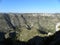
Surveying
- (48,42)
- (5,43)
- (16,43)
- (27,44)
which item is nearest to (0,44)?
(5,43)

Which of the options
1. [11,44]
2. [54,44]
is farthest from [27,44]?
[54,44]

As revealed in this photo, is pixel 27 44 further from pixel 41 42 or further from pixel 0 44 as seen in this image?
pixel 0 44

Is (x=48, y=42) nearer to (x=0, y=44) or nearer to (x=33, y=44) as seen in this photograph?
(x=33, y=44)

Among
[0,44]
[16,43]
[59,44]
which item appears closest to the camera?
[59,44]

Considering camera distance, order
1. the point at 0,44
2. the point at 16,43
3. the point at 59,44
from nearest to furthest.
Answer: the point at 59,44 < the point at 0,44 < the point at 16,43

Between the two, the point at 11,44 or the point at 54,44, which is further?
the point at 11,44

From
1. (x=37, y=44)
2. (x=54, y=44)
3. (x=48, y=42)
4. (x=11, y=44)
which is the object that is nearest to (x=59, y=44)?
(x=54, y=44)

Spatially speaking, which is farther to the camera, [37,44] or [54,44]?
[37,44]
